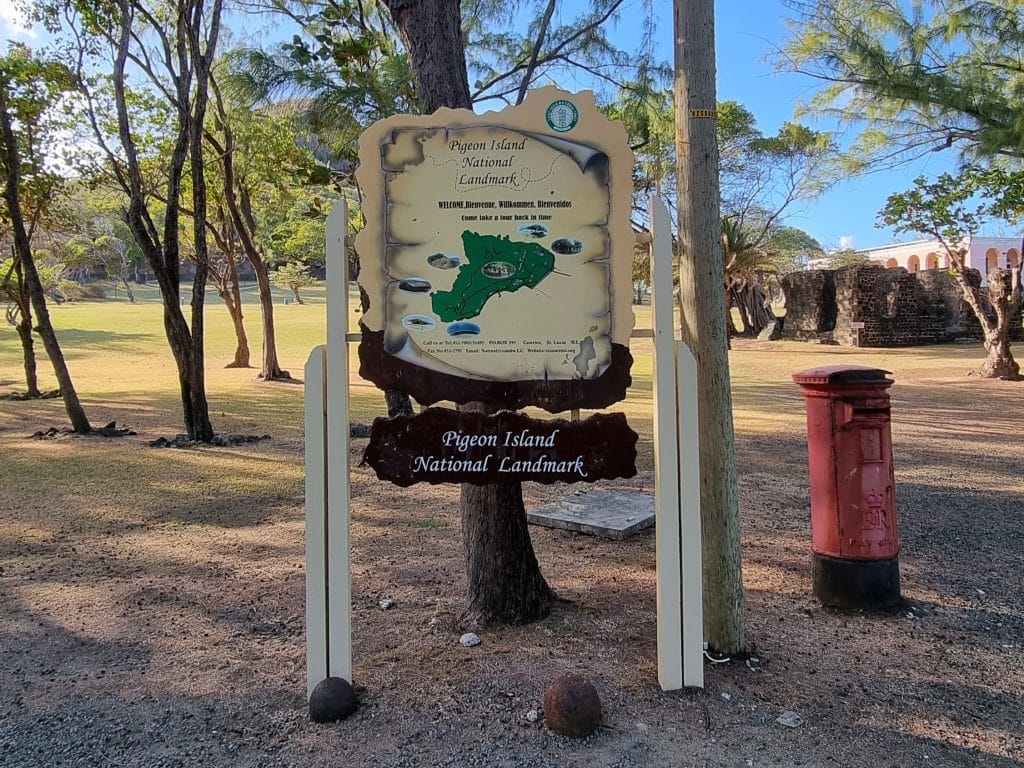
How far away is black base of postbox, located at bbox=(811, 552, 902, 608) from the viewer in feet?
12.3

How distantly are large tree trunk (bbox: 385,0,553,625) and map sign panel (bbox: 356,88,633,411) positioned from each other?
3.01ft

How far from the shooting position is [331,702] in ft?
9.16

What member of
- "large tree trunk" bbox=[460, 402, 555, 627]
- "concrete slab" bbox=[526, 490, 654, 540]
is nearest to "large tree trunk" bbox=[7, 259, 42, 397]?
"concrete slab" bbox=[526, 490, 654, 540]

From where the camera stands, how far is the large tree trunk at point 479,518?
3648mm

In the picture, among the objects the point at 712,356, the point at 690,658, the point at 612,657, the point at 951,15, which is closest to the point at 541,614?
the point at 612,657

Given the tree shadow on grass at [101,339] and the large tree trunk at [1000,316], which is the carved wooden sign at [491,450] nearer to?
the large tree trunk at [1000,316]

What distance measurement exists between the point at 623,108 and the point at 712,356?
9138mm

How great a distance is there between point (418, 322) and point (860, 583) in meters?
2.54

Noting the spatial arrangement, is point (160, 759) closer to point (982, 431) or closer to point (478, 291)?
point (478, 291)

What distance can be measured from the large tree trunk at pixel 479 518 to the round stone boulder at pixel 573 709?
94 centimetres

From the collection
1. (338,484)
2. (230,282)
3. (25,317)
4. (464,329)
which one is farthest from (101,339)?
(464,329)

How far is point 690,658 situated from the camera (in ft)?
9.71

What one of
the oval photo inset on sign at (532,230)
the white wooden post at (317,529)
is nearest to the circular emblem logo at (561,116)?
the oval photo inset on sign at (532,230)

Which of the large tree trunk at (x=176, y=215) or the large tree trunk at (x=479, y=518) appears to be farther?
the large tree trunk at (x=176, y=215)
